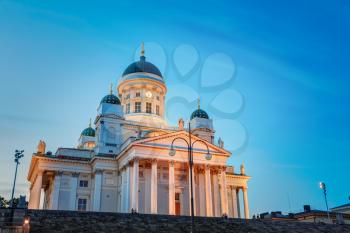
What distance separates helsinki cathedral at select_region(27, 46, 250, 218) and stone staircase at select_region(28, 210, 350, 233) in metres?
10.8

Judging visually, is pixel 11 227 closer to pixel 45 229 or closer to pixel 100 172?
pixel 45 229

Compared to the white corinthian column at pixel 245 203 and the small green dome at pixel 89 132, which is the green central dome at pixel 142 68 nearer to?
the small green dome at pixel 89 132

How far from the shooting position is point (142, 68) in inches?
2496

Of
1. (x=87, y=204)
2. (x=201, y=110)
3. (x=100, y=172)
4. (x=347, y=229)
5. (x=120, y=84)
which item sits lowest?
(x=347, y=229)

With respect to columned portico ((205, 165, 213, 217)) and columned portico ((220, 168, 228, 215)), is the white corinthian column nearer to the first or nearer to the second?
columned portico ((220, 168, 228, 215))

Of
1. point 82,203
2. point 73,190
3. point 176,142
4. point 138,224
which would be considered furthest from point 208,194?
point 138,224

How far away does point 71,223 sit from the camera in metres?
27.5

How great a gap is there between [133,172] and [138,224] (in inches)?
589

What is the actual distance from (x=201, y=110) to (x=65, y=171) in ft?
81.5

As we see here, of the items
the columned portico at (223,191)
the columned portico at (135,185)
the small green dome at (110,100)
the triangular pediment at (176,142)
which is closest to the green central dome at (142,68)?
the small green dome at (110,100)

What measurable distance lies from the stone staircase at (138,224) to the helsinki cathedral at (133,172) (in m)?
10.8

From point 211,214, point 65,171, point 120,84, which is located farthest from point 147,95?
point 211,214

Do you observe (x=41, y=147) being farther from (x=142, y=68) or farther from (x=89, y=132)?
(x=142, y=68)

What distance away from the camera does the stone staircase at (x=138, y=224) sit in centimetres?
2664
